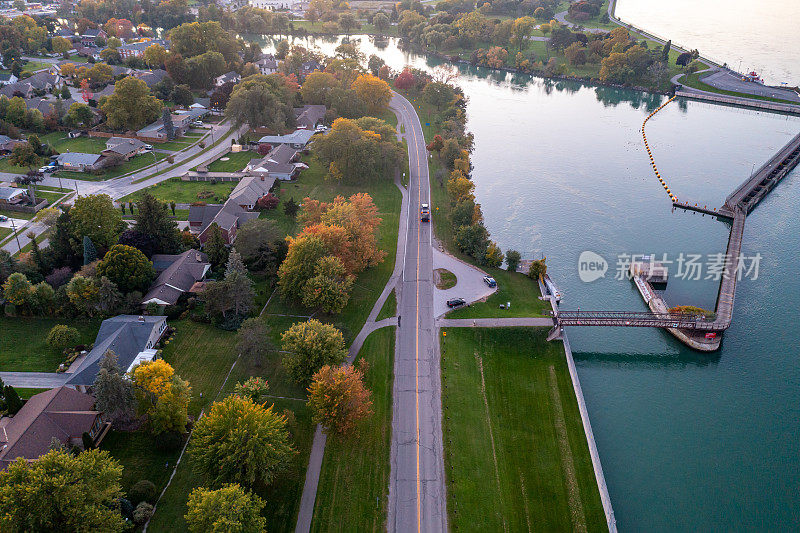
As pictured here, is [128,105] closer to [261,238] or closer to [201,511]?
[261,238]

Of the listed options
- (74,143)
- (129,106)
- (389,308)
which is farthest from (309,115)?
(389,308)

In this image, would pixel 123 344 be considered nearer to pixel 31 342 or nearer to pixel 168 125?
pixel 31 342

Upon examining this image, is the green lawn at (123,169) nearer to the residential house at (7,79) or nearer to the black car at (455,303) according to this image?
the residential house at (7,79)

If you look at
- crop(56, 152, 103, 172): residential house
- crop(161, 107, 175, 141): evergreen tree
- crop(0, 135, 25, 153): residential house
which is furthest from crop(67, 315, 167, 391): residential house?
crop(0, 135, 25, 153): residential house

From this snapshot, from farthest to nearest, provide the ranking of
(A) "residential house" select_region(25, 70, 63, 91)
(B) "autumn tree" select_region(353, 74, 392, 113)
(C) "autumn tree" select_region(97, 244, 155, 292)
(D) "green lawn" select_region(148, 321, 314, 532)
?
(A) "residential house" select_region(25, 70, 63, 91), (B) "autumn tree" select_region(353, 74, 392, 113), (C) "autumn tree" select_region(97, 244, 155, 292), (D) "green lawn" select_region(148, 321, 314, 532)

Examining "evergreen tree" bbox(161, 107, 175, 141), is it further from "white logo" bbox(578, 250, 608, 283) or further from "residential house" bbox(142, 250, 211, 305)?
"white logo" bbox(578, 250, 608, 283)

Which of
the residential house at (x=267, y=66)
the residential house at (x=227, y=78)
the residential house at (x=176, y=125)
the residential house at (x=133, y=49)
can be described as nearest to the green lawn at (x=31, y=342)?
the residential house at (x=176, y=125)

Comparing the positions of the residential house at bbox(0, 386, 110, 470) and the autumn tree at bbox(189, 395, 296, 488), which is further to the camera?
the residential house at bbox(0, 386, 110, 470)
